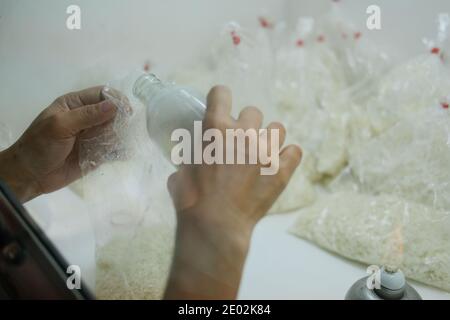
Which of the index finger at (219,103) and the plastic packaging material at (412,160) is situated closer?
the index finger at (219,103)

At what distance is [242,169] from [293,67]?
0.93 m

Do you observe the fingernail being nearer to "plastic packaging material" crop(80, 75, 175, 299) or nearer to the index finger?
"plastic packaging material" crop(80, 75, 175, 299)

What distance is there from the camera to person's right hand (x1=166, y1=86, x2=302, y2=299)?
1.59 feet

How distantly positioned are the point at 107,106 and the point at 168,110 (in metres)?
0.15

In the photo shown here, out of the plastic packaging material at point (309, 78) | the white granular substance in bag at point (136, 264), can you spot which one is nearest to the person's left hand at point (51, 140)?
the white granular substance in bag at point (136, 264)

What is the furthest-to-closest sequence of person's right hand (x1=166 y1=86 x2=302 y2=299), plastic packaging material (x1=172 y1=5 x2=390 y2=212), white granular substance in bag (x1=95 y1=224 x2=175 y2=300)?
plastic packaging material (x1=172 y1=5 x2=390 y2=212)
white granular substance in bag (x1=95 y1=224 x2=175 y2=300)
person's right hand (x1=166 y1=86 x2=302 y2=299)

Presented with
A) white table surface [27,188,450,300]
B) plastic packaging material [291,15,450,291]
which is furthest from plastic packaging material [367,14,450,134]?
white table surface [27,188,450,300]

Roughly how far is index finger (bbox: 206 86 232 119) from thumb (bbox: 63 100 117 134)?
7.9 inches

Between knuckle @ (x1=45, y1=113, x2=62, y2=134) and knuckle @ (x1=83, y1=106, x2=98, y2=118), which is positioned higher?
knuckle @ (x1=83, y1=106, x2=98, y2=118)

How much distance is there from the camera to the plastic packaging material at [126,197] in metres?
0.65

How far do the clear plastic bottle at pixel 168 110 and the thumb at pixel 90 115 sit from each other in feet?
0.22

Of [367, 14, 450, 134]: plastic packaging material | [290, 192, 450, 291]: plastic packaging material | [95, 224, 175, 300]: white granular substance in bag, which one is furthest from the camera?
[367, 14, 450, 134]: plastic packaging material

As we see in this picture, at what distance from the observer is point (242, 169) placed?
20.0 inches

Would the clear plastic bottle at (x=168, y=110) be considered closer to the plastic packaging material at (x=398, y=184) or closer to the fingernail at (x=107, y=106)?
the fingernail at (x=107, y=106)
